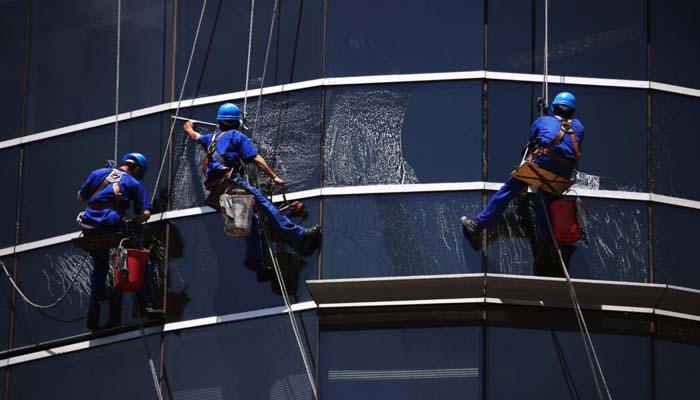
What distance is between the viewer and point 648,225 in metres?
18.4

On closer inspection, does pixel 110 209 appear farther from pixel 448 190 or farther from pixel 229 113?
pixel 448 190

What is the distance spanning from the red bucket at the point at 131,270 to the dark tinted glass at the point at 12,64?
2676 millimetres

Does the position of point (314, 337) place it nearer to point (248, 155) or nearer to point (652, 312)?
point (248, 155)

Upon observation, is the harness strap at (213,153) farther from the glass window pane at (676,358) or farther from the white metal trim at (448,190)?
the glass window pane at (676,358)

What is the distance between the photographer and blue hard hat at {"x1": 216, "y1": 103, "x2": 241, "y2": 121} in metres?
18.9

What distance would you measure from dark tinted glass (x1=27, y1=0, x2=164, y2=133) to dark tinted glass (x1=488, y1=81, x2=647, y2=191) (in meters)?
3.66

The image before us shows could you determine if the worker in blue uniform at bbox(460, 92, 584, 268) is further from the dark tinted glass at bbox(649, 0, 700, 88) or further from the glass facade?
the dark tinted glass at bbox(649, 0, 700, 88)

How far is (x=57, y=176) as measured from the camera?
20.1 meters

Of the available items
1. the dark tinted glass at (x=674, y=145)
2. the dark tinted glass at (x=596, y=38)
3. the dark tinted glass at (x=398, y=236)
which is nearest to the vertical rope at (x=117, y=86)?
the dark tinted glass at (x=398, y=236)

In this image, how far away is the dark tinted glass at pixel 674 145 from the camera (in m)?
18.6

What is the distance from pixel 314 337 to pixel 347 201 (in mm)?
1361

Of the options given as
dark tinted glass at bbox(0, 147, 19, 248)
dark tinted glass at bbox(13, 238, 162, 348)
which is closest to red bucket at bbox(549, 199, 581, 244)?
dark tinted glass at bbox(13, 238, 162, 348)

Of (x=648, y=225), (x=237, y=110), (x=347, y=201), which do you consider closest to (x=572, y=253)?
(x=648, y=225)

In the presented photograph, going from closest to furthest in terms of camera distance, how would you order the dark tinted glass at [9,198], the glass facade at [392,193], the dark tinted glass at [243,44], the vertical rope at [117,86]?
the glass facade at [392,193] < the dark tinted glass at [243,44] < the vertical rope at [117,86] < the dark tinted glass at [9,198]
